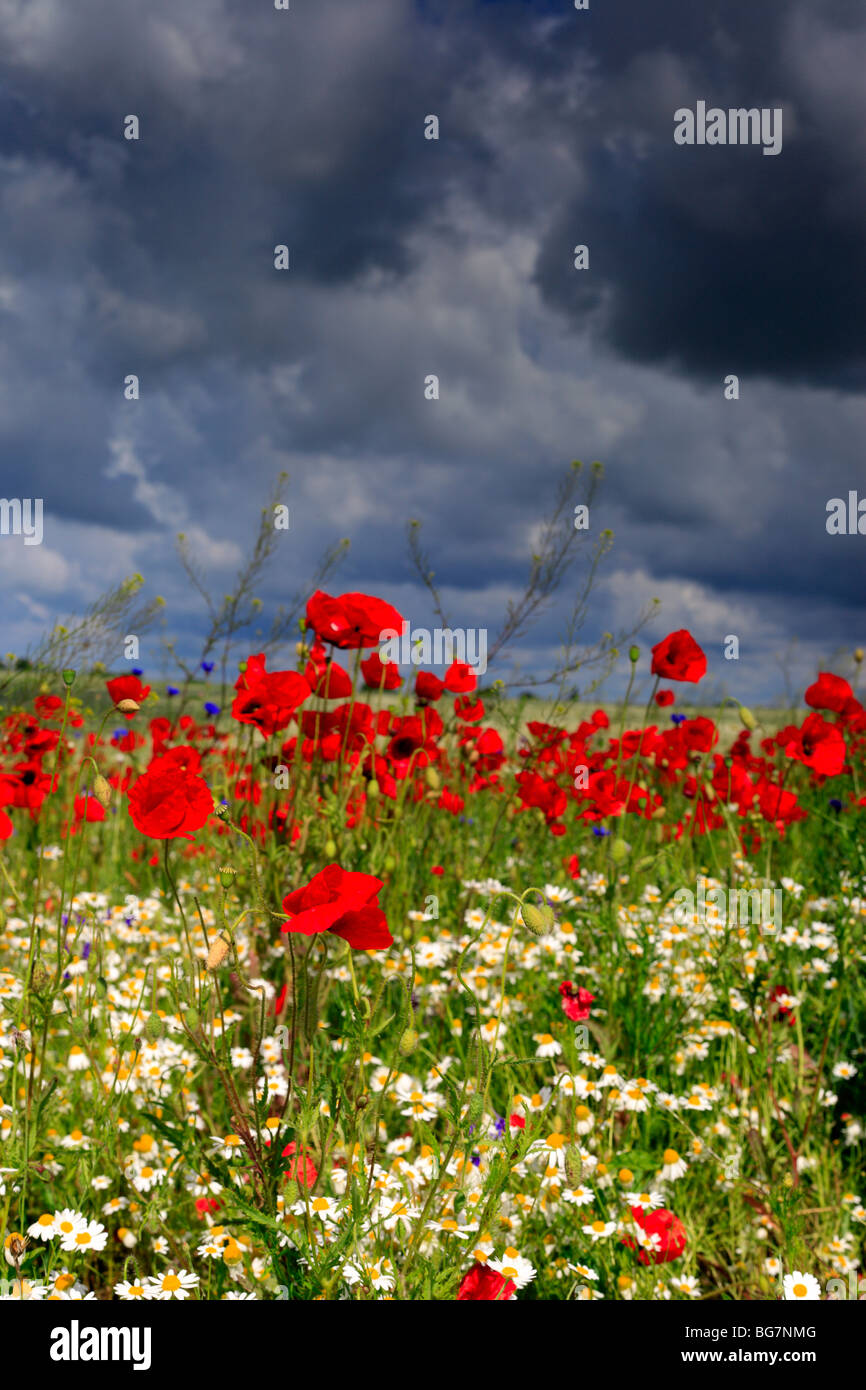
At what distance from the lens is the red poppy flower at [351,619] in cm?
252

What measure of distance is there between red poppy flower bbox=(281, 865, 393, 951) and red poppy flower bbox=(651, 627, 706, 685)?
6.27ft

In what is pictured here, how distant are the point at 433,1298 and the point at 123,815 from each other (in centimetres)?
451

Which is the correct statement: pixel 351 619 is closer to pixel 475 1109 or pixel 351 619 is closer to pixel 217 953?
pixel 217 953

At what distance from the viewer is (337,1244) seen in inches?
54.5

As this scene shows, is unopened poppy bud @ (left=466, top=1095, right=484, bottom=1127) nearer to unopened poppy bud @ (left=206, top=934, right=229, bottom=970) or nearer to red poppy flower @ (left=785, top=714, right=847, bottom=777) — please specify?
unopened poppy bud @ (left=206, top=934, right=229, bottom=970)

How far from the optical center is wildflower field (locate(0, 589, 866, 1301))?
5.27ft

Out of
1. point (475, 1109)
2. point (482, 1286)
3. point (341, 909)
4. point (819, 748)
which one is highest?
point (819, 748)

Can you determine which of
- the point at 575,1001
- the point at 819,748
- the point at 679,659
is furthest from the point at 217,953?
the point at 819,748

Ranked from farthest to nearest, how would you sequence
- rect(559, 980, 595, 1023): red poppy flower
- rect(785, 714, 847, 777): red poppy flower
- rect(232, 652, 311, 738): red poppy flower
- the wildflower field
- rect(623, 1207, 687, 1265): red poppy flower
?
rect(785, 714, 847, 777): red poppy flower < rect(559, 980, 595, 1023): red poppy flower < rect(232, 652, 311, 738): red poppy flower < rect(623, 1207, 687, 1265): red poppy flower < the wildflower field

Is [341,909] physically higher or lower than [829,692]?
lower

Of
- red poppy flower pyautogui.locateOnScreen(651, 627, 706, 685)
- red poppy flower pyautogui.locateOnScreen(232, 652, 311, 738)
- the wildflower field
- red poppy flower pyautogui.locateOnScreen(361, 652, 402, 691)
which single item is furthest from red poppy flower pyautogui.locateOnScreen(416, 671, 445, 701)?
red poppy flower pyautogui.locateOnScreen(232, 652, 311, 738)

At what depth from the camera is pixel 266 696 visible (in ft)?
7.55

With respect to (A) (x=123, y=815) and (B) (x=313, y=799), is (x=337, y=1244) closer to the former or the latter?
(B) (x=313, y=799)

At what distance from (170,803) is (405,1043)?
24.1 inches
